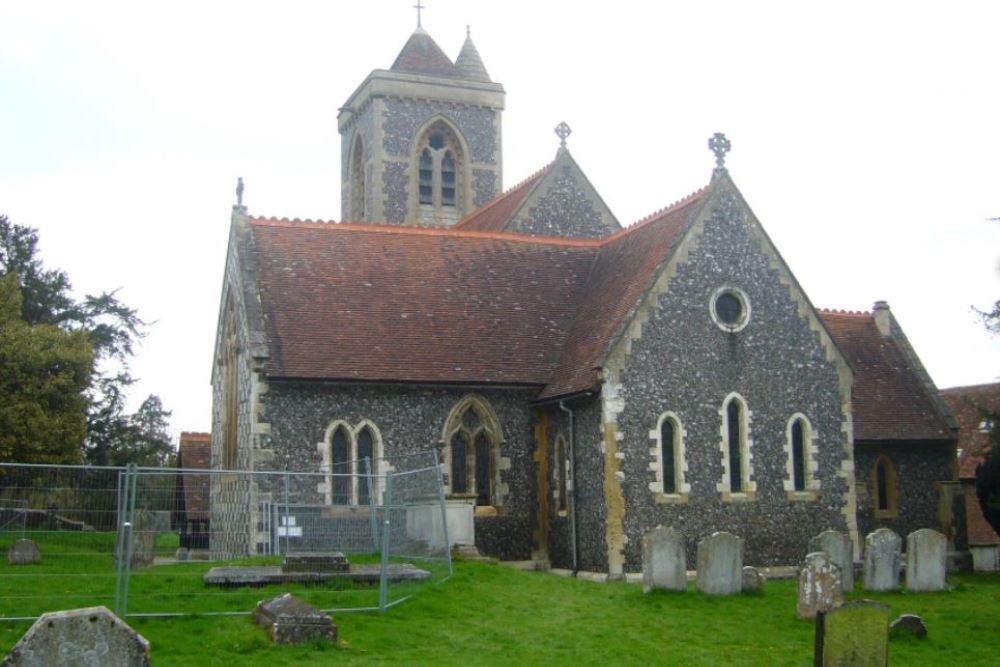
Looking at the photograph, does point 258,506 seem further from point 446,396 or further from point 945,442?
point 945,442

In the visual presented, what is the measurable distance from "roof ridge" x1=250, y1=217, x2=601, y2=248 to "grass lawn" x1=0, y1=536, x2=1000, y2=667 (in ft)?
36.3

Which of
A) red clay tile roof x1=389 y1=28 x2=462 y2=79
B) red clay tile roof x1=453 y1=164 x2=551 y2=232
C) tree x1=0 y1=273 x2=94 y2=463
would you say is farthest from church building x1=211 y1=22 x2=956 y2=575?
red clay tile roof x1=389 y1=28 x2=462 y2=79

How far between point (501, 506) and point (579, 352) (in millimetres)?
3675

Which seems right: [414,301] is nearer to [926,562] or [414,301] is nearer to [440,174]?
[926,562]

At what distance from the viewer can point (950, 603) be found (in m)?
20.3

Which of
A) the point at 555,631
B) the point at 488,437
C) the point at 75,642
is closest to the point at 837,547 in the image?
the point at 555,631

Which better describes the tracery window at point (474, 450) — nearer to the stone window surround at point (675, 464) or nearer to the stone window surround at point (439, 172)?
the stone window surround at point (675, 464)

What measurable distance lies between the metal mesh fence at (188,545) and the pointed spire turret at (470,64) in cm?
2709

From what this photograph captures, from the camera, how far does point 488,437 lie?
1047 inches

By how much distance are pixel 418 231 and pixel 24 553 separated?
16134 millimetres

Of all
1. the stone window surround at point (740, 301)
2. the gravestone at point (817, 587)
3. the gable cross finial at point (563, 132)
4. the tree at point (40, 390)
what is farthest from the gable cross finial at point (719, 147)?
the tree at point (40, 390)

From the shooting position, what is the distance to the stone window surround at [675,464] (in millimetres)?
24562

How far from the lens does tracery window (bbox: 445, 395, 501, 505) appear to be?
26.2 metres

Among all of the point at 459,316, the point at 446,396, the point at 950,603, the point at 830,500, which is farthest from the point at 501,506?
the point at 950,603
